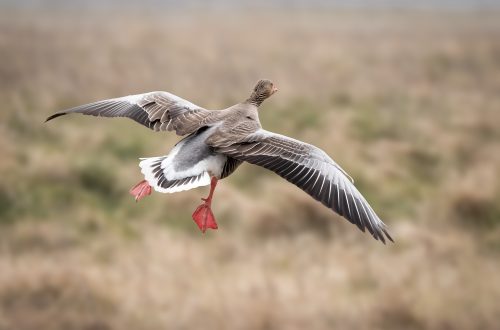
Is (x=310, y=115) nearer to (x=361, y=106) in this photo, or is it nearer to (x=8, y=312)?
(x=361, y=106)

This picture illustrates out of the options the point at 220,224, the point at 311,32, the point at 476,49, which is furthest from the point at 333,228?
the point at 311,32

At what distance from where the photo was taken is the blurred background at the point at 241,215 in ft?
47.9

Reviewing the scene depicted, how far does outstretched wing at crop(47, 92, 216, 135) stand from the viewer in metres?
6.97

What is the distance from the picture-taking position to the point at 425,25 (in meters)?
59.2

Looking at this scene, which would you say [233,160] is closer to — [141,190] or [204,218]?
[204,218]

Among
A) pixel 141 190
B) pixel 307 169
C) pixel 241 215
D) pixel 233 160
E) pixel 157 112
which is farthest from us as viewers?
pixel 241 215

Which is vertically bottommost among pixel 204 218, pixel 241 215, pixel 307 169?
pixel 241 215

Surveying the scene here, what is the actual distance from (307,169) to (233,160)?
70 centimetres

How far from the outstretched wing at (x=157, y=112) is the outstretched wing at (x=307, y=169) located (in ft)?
1.72

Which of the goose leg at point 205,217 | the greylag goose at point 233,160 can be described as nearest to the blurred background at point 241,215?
the goose leg at point 205,217

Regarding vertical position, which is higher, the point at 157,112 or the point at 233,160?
the point at 157,112

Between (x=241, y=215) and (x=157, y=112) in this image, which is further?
(x=241, y=215)

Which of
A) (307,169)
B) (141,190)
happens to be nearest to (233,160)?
(307,169)

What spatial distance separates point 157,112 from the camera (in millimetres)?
7234
